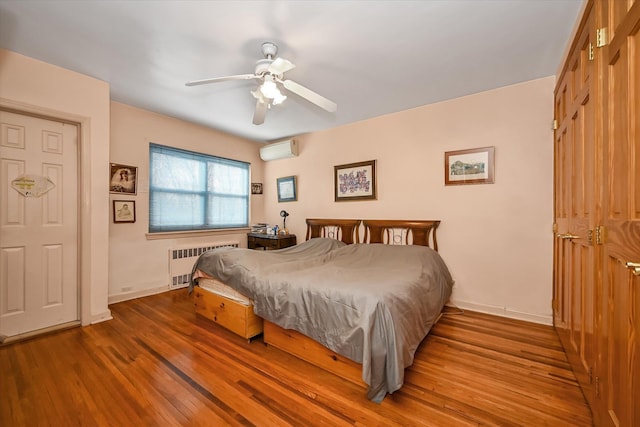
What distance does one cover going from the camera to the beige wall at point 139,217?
3.15 m

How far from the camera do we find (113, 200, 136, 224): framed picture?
3.15 meters

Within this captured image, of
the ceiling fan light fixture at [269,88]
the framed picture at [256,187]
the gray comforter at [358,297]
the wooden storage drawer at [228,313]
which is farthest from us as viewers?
the framed picture at [256,187]

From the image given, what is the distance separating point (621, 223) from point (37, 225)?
160 inches

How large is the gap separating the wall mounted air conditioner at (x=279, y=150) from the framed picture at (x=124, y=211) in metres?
2.20

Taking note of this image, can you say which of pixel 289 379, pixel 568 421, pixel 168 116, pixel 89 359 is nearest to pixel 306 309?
pixel 289 379

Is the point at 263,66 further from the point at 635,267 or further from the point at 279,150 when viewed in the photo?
the point at 279,150

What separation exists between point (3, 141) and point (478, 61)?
4.25m

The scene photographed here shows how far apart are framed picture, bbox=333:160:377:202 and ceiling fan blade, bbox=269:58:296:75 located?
2044 millimetres

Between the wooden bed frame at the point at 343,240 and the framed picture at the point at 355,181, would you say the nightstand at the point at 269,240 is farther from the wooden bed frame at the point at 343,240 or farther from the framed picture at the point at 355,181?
the framed picture at the point at 355,181

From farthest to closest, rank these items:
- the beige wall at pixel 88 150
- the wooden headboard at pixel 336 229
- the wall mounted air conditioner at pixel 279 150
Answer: the wall mounted air conditioner at pixel 279 150
the wooden headboard at pixel 336 229
the beige wall at pixel 88 150

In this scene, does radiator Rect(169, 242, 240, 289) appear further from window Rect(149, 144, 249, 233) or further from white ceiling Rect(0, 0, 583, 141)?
white ceiling Rect(0, 0, 583, 141)

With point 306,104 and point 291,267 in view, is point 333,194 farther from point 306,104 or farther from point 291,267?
point 291,267

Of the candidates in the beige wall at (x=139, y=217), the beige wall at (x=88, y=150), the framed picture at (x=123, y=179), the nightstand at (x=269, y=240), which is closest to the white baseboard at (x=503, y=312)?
the nightstand at (x=269, y=240)

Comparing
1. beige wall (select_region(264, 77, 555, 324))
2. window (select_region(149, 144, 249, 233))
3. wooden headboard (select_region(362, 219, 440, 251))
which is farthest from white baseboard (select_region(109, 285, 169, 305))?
beige wall (select_region(264, 77, 555, 324))
